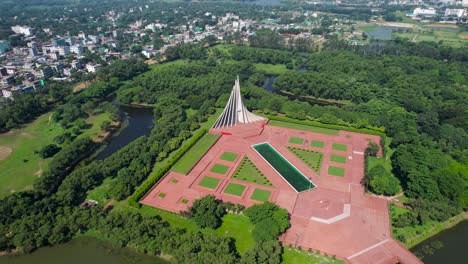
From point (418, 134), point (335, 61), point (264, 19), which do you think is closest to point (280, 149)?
point (418, 134)

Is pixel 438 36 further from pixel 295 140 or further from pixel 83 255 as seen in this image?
pixel 83 255

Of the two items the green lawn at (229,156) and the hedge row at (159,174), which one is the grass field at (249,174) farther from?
the hedge row at (159,174)

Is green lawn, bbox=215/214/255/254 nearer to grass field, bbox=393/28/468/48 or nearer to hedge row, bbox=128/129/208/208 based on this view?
hedge row, bbox=128/129/208/208

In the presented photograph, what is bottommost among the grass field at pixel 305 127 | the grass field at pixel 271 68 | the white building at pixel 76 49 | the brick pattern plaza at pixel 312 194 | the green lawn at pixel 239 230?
the green lawn at pixel 239 230

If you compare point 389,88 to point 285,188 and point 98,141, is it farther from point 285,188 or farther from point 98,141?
point 98,141

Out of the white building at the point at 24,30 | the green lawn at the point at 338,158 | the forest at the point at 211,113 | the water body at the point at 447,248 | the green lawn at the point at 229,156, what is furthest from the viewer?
the white building at the point at 24,30

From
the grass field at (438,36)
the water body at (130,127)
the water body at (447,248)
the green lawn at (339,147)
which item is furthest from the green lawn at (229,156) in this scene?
the grass field at (438,36)
